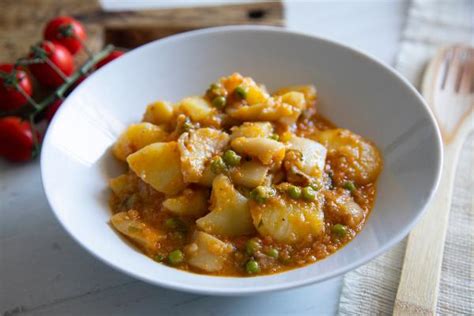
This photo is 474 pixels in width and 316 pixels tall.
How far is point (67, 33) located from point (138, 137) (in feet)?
4.59

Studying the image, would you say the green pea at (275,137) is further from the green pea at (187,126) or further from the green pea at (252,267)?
the green pea at (252,267)

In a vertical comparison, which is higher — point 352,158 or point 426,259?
point 352,158

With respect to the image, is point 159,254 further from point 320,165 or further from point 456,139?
point 456,139

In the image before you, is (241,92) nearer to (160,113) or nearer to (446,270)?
(160,113)

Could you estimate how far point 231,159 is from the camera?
8.38ft

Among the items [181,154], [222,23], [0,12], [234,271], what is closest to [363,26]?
[222,23]

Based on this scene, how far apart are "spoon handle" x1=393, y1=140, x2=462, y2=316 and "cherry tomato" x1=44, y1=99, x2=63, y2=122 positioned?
7.84 feet

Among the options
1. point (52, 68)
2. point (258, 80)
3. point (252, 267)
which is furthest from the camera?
point (52, 68)

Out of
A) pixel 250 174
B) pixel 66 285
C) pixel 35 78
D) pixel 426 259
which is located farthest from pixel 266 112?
pixel 35 78

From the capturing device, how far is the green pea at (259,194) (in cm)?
243

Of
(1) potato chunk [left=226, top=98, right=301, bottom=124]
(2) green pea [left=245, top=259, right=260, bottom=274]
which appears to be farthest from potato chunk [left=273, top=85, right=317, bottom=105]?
(2) green pea [left=245, top=259, right=260, bottom=274]

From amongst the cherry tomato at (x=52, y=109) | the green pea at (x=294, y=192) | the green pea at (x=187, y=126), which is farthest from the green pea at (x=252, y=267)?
the cherry tomato at (x=52, y=109)

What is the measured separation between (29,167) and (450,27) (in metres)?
3.40

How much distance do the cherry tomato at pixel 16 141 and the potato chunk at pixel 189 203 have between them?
1249 mm
